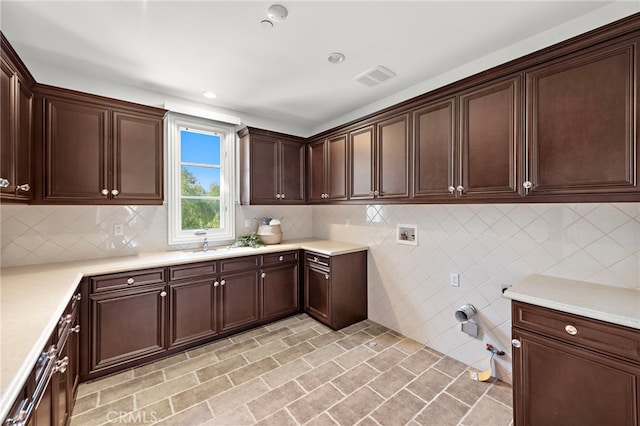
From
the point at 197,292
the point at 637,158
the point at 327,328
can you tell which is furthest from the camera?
the point at 327,328

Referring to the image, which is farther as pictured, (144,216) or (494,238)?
(144,216)

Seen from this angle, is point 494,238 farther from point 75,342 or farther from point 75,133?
point 75,133

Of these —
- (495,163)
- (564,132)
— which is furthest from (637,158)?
(495,163)

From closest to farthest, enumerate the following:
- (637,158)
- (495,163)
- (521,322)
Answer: (637,158)
(521,322)
(495,163)

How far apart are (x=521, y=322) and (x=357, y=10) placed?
7.20ft

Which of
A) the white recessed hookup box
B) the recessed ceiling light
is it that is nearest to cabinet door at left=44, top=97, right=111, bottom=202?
the recessed ceiling light

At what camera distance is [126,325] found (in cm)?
233

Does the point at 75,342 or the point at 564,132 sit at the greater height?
the point at 564,132

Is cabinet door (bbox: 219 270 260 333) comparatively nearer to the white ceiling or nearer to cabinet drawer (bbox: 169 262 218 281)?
cabinet drawer (bbox: 169 262 218 281)

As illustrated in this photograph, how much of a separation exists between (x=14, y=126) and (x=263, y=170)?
6.99ft

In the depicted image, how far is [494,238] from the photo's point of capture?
7.47 feet

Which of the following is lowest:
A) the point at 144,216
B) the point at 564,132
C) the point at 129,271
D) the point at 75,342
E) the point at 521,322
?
the point at 75,342

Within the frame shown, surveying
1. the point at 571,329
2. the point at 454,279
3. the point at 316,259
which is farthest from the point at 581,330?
the point at 316,259

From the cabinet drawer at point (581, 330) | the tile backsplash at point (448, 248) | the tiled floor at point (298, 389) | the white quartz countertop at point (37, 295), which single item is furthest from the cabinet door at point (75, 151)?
the cabinet drawer at point (581, 330)
